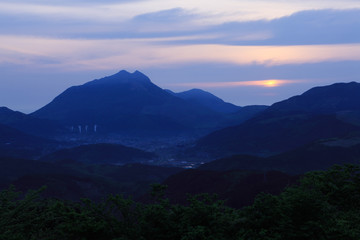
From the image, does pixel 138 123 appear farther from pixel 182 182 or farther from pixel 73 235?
pixel 73 235

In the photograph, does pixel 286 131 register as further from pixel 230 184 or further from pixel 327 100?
pixel 230 184

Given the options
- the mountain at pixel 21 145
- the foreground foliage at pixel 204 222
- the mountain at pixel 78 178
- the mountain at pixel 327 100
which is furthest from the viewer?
the mountain at pixel 327 100

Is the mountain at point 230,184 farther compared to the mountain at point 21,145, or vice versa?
the mountain at point 21,145

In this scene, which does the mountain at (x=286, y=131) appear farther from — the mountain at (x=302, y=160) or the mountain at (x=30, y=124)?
the mountain at (x=30, y=124)

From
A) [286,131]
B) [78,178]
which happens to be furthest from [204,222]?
[286,131]

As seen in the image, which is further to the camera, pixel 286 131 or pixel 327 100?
pixel 327 100

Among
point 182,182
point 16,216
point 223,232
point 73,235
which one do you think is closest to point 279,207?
point 223,232

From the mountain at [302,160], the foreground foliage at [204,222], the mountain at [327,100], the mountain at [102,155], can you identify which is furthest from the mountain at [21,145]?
the foreground foliage at [204,222]
